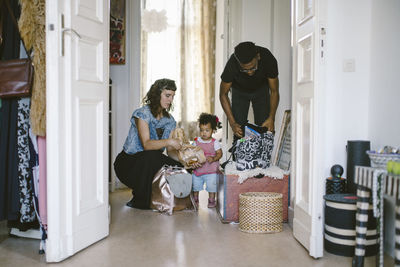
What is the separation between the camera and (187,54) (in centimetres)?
679

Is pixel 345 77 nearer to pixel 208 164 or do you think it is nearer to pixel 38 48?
pixel 208 164

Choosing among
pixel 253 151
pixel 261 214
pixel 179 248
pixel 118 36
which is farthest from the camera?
pixel 118 36

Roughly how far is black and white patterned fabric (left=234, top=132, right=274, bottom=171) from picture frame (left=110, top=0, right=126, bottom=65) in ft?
7.21

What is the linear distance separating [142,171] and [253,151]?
1.05 metres

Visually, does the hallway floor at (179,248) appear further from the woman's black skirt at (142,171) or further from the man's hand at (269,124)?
the man's hand at (269,124)

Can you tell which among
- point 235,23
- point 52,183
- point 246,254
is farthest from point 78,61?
point 235,23

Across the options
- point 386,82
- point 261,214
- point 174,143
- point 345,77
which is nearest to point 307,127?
point 345,77

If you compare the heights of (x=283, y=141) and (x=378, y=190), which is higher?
(x=283, y=141)

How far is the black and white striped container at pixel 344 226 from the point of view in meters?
2.58

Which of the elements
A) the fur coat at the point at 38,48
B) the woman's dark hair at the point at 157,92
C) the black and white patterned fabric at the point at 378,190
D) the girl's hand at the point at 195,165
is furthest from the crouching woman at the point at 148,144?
the black and white patterned fabric at the point at 378,190

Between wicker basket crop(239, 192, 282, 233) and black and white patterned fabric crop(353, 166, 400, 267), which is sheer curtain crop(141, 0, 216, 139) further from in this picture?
black and white patterned fabric crop(353, 166, 400, 267)

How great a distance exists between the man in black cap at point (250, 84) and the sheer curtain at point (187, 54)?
8.72 ft

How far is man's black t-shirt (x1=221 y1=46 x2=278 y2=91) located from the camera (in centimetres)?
377

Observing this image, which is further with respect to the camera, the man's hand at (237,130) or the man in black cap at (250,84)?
the man's hand at (237,130)
